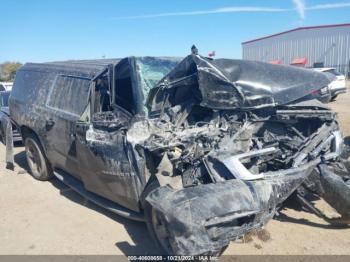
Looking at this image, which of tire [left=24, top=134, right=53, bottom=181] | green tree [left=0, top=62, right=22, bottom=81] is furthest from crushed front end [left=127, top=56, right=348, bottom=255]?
green tree [left=0, top=62, right=22, bottom=81]

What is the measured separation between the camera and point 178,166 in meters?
3.68

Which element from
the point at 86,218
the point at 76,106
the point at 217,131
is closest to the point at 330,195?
the point at 217,131

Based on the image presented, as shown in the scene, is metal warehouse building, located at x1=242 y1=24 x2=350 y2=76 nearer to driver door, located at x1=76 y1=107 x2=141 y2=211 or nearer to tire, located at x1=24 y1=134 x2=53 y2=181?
tire, located at x1=24 y1=134 x2=53 y2=181

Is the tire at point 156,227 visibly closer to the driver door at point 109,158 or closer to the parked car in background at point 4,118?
the driver door at point 109,158

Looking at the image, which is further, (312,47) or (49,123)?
(312,47)

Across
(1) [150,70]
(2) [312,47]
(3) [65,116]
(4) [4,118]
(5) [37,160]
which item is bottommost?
(5) [37,160]

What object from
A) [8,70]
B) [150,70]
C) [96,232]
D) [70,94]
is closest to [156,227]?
[96,232]

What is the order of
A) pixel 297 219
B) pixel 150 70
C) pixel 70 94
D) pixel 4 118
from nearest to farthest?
pixel 297 219, pixel 150 70, pixel 70 94, pixel 4 118

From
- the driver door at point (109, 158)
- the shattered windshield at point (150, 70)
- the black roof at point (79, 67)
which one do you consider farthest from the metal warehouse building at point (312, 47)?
the driver door at point (109, 158)

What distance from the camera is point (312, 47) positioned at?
134 ft

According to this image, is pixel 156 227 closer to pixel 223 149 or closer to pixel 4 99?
pixel 223 149

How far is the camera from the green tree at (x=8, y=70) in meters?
43.7

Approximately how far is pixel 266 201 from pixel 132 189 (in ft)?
4.63

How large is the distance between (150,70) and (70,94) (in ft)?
4.31
